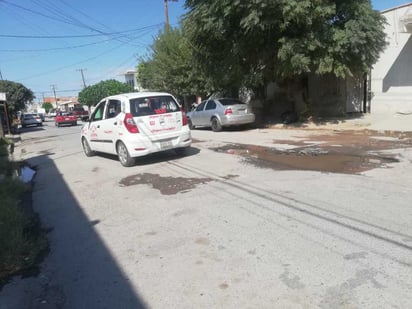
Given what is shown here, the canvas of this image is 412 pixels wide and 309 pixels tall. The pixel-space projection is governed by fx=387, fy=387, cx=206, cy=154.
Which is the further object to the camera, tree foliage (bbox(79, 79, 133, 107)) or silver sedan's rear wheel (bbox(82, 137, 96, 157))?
tree foliage (bbox(79, 79, 133, 107))

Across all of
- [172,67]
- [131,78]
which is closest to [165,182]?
[172,67]

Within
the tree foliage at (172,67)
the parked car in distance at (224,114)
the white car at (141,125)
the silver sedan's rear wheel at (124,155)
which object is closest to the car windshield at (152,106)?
the white car at (141,125)

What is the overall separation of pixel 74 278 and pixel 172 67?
23022mm

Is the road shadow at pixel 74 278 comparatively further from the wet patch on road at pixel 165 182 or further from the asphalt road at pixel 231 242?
the wet patch on road at pixel 165 182

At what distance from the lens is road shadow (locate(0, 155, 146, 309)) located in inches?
142

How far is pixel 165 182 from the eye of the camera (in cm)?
791

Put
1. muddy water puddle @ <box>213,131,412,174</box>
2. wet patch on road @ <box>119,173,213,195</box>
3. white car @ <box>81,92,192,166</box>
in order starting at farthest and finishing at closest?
white car @ <box>81,92,192,166</box>, muddy water puddle @ <box>213,131,412,174</box>, wet patch on road @ <box>119,173,213,195</box>

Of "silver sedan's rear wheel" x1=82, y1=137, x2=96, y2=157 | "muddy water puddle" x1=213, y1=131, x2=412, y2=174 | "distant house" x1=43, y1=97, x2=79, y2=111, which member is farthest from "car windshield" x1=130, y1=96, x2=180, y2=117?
"distant house" x1=43, y1=97, x2=79, y2=111

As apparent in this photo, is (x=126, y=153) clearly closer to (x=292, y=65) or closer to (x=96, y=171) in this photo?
(x=96, y=171)

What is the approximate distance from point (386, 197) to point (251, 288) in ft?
10.8

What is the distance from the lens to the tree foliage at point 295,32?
1385 cm

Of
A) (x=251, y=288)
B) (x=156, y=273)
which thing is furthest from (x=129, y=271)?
(x=251, y=288)

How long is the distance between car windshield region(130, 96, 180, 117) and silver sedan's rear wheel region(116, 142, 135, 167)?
0.94 metres

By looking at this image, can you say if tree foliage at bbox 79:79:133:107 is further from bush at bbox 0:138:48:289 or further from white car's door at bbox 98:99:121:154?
bush at bbox 0:138:48:289
